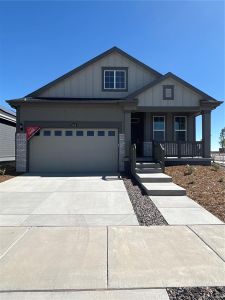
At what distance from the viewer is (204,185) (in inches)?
408

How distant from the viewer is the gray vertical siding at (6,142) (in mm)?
22264

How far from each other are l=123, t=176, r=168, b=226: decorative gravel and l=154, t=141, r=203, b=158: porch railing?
18.7 feet

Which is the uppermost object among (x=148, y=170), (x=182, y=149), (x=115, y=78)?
(x=115, y=78)

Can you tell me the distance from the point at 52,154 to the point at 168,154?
21.0 ft

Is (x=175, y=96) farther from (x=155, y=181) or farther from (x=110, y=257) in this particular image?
(x=110, y=257)

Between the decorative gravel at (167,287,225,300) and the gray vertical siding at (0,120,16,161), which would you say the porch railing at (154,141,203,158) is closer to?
the decorative gravel at (167,287,225,300)

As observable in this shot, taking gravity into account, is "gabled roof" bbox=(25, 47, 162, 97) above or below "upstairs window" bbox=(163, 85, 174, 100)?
above

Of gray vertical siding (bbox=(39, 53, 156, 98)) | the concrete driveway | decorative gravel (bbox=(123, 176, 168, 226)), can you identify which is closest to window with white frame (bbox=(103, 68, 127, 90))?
gray vertical siding (bbox=(39, 53, 156, 98))

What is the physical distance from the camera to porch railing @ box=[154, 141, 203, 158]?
51.2ft

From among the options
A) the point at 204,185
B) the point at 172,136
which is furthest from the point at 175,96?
the point at 204,185

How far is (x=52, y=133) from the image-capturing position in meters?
15.7

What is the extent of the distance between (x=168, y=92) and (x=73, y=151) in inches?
244

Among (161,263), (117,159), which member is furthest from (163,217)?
(117,159)

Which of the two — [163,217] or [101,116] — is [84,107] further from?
[163,217]
